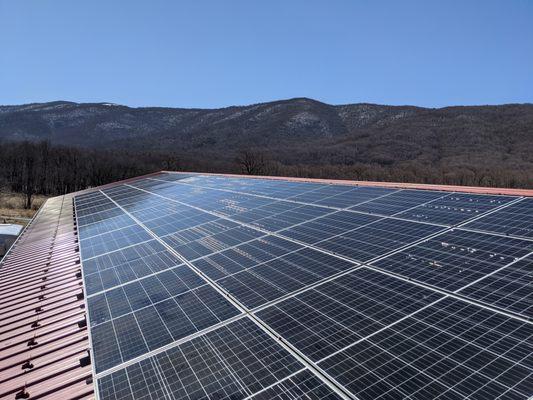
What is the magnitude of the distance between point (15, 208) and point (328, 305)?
8365 centimetres

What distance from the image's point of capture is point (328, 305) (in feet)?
30.8

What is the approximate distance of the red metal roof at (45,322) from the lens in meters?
8.66

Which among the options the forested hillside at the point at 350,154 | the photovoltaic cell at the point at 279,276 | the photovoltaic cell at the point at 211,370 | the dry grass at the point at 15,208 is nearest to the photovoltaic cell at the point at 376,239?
the photovoltaic cell at the point at 279,276

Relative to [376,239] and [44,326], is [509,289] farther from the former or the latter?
[44,326]

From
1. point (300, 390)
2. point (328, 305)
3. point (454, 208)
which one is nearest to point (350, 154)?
point (454, 208)

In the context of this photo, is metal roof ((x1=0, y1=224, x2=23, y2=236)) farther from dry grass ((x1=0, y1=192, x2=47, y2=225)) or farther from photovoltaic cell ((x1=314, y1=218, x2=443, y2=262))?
photovoltaic cell ((x1=314, y1=218, x2=443, y2=262))

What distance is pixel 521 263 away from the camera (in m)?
10.0

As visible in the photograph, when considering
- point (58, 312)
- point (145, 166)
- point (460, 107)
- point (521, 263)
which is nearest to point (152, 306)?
point (58, 312)

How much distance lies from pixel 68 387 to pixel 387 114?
8189 inches

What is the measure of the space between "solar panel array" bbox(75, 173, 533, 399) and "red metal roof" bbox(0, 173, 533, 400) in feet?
1.79

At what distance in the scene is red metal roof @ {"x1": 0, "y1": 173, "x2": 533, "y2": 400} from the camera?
28.4ft

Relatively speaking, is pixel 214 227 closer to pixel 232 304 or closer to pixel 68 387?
pixel 232 304

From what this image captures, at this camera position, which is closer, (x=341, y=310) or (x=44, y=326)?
(x=341, y=310)

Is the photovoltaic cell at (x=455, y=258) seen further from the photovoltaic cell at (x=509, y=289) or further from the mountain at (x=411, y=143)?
the mountain at (x=411, y=143)
